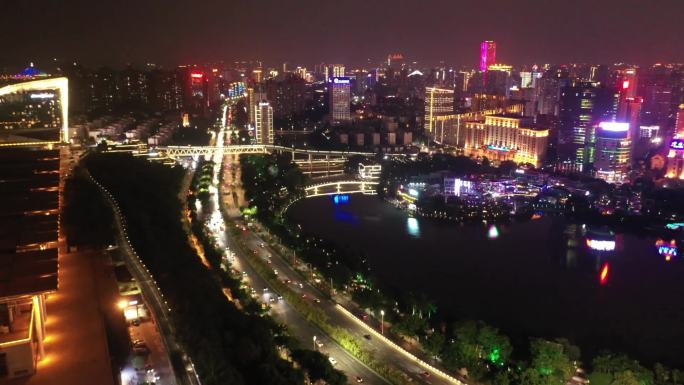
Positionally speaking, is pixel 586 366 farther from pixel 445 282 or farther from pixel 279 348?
pixel 279 348

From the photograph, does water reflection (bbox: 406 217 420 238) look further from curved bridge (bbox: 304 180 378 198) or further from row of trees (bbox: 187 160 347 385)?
row of trees (bbox: 187 160 347 385)

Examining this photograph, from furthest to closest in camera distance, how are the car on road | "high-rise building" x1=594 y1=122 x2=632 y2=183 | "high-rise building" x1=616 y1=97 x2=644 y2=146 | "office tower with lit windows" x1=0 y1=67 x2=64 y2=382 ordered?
"high-rise building" x1=616 y1=97 x2=644 y2=146 → "high-rise building" x1=594 y1=122 x2=632 y2=183 → the car on road → "office tower with lit windows" x1=0 y1=67 x2=64 y2=382

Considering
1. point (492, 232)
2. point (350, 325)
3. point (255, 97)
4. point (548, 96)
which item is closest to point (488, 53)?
point (548, 96)

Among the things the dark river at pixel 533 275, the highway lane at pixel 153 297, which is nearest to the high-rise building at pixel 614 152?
the dark river at pixel 533 275

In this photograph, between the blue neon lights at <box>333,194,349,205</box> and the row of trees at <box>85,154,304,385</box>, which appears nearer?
the row of trees at <box>85,154,304,385</box>

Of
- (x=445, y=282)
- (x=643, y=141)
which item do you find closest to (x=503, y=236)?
(x=445, y=282)

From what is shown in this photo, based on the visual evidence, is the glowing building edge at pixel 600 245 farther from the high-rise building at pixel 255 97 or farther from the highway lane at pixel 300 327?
the high-rise building at pixel 255 97

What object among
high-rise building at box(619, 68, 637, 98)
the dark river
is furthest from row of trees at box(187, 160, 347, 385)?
high-rise building at box(619, 68, 637, 98)

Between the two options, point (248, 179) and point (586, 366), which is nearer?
point (586, 366)
